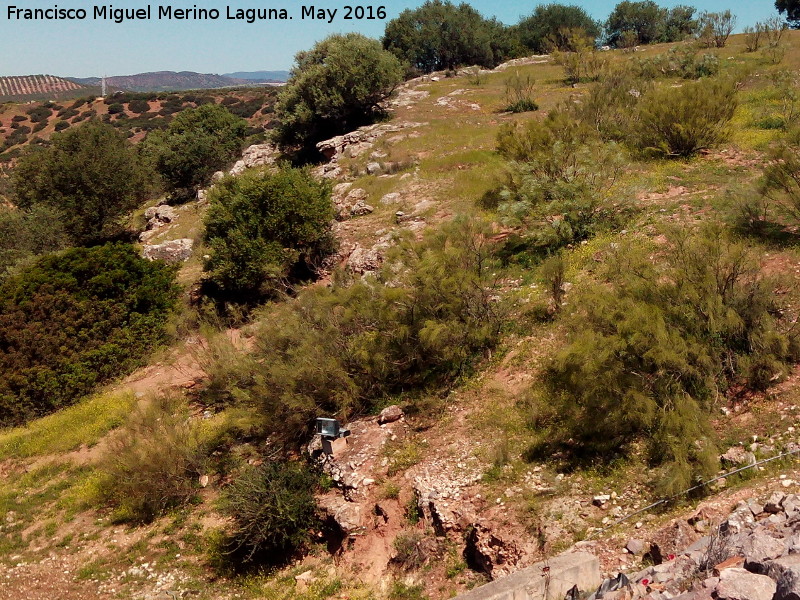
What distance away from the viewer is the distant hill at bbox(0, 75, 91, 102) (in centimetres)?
9169

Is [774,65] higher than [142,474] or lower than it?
higher

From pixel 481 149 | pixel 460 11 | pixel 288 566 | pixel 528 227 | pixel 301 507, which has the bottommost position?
pixel 288 566

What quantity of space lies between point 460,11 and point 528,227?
38.7 metres

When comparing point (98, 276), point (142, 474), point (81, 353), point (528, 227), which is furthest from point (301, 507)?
point (98, 276)

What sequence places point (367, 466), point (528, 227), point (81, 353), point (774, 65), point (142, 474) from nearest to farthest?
point (367, 466) < point (142, 474) < point (528, 227) < point (81, 353) < point (774, 65)

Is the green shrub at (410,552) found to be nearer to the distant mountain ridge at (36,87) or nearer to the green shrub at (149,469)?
the green shrub at (149,469)

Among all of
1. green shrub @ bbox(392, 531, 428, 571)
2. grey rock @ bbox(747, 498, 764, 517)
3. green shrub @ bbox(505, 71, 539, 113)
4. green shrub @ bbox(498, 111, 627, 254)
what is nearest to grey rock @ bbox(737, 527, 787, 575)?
grey rock @ bbox(747, 498, 764, 517)

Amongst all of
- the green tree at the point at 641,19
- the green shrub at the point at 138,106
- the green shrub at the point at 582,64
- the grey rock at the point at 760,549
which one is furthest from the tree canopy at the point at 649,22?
the green shrub at the point at 138,106

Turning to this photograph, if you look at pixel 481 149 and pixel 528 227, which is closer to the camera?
pixel 528 227

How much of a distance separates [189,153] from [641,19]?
3809cm

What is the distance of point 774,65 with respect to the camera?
2206cm

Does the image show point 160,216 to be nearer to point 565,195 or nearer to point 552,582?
point 565,195

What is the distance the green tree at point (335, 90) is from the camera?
85.9 feet

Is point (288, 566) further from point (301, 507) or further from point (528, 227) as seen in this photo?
point (528, 227)
